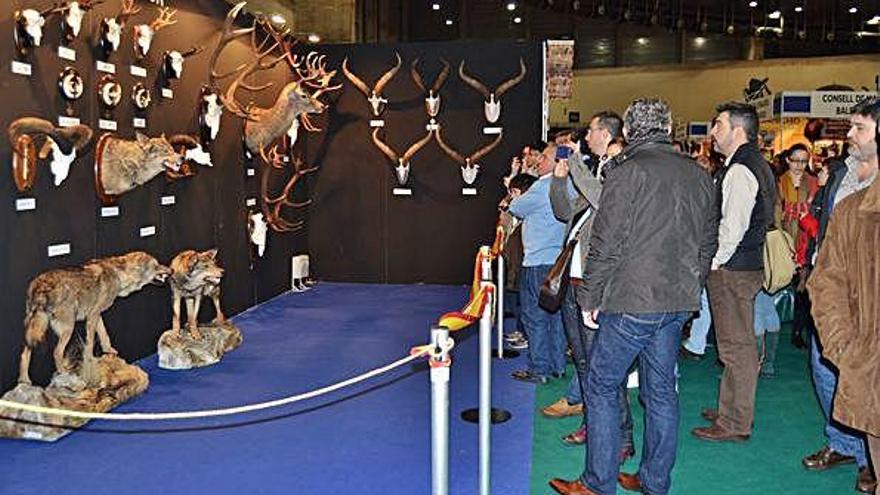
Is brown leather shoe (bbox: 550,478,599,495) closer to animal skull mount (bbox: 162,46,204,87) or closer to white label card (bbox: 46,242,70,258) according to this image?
white label card (bbox: 46,242,70,258)

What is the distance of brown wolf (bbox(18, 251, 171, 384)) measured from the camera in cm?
411

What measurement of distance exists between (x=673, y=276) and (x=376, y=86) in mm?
6334

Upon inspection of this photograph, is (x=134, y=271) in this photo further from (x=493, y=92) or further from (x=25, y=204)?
(x=493, y=92)

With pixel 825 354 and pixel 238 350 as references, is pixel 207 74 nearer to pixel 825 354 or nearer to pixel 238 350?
pixel 238 350

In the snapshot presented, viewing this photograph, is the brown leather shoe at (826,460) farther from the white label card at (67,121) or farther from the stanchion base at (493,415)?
the white label card at (67,121)

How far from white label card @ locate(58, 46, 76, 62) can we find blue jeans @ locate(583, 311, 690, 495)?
136 inches

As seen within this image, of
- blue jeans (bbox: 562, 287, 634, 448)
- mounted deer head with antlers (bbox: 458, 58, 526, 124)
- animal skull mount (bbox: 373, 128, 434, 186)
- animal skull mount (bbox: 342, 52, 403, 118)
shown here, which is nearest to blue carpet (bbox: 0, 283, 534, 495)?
blue jeans (bbox: 562, 287, 634, 448)

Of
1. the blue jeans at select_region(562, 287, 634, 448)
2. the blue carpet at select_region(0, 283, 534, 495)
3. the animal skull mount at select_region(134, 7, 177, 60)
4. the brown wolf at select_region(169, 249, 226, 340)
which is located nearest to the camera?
the blue carpet at select_region(0, 283, 534, 495)

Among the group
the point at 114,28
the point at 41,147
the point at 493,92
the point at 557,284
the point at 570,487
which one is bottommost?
the point at 570,487

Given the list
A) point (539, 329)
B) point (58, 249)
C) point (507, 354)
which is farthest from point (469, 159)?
point (58, 249)

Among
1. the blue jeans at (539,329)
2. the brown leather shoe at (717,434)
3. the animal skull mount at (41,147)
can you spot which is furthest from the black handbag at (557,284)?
the animal skull mount at (41,147)

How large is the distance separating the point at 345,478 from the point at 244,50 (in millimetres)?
4813

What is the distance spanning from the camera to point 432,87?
8734 millimetres

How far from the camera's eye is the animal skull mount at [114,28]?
4.88 metres
